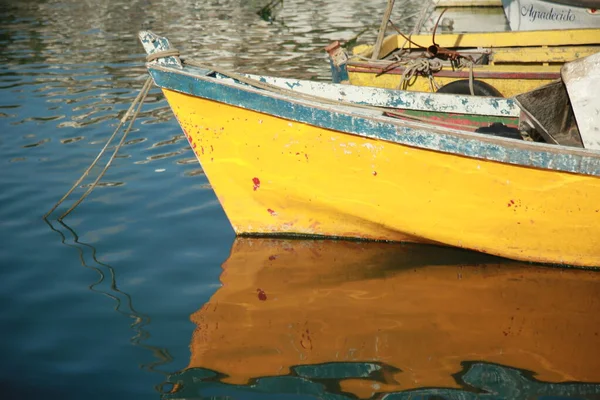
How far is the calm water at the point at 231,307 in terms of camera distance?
3.96 meters

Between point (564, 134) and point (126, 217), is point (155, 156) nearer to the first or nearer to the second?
point (126, 217)

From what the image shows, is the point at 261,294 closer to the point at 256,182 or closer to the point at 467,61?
the point at 256,182

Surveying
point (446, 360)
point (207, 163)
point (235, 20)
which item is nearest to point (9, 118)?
point (207, 163)

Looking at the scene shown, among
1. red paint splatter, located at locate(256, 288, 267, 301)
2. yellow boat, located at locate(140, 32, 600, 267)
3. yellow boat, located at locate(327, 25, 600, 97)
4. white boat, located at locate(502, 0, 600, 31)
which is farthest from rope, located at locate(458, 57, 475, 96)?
white boat, located at locate(502, 0, 600, 31)

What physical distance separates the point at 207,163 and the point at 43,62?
8.66 m

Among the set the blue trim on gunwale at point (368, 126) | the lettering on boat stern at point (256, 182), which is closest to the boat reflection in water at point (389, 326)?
the lettering on boat stern at point (256, 182)

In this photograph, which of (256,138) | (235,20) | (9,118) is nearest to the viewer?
(256,138)

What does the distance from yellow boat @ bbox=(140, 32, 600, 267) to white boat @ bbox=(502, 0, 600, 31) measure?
6.95 metres

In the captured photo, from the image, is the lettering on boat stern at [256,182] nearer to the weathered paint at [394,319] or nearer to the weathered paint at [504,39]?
the weathered paint at [394,319]

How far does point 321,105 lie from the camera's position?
16.5 ft

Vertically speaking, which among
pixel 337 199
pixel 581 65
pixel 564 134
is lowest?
pixel 337 199

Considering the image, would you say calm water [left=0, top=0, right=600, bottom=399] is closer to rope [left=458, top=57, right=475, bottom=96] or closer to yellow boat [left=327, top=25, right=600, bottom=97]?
yellow boat [left=327, top=25, right=600, bottom=97]

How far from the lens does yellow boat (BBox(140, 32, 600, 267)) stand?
482 centimetres

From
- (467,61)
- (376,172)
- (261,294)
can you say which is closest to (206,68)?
(376,172)
